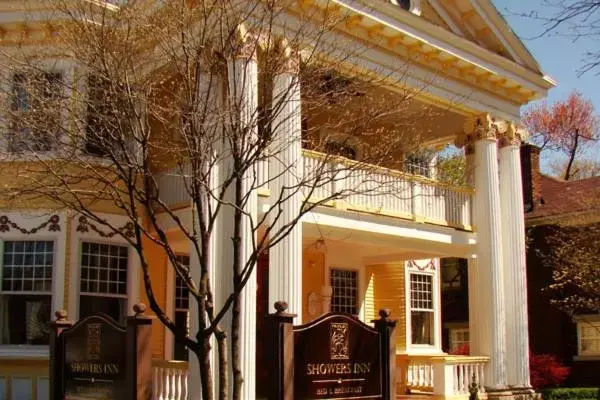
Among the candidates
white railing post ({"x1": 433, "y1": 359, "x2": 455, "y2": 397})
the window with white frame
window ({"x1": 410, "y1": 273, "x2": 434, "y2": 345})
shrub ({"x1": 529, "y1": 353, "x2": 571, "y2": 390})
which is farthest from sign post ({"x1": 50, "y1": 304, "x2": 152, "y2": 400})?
the window with white frame

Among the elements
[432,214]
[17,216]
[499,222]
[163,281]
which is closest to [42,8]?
[17,216]

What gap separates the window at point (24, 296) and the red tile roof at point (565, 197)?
16.4m

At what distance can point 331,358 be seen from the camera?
37.3 feet

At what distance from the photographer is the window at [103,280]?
1631 centimetres

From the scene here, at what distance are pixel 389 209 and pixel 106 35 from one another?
358 inches

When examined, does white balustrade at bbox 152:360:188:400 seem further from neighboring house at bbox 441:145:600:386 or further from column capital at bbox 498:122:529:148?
neighboring house at bbox 441:145:600:386

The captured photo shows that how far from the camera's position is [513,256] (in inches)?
789

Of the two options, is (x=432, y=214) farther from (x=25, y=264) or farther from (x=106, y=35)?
(x=106, y=35)

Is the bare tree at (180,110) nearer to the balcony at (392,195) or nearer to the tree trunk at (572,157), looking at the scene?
the balcony at (392,195)

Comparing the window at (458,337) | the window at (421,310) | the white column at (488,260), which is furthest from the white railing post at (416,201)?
the window at (458,337)

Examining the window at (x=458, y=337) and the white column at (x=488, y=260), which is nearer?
the white column at (x=488, y=260)

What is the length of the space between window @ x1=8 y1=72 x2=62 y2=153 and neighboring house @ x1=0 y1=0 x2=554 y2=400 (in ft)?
0.57

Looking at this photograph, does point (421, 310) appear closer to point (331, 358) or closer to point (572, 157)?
point (331, 358)

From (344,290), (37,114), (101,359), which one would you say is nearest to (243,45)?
(37,114)
